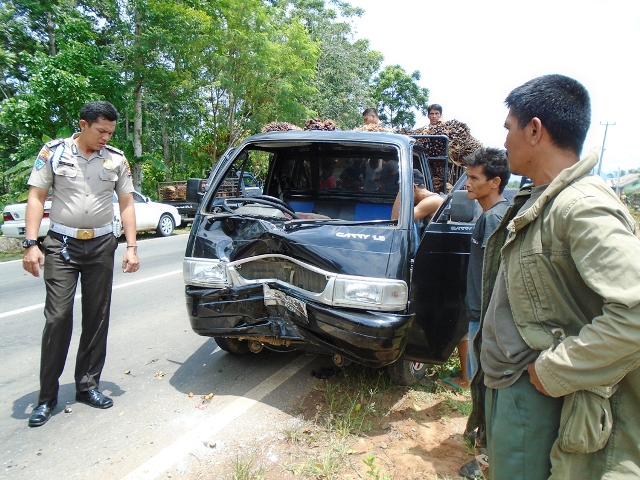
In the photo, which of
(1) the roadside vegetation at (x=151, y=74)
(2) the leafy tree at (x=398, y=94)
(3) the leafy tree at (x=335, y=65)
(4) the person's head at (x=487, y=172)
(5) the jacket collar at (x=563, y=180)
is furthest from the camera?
(2) the leafy tree at (x=398, y=94)

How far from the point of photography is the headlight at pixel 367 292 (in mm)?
3002

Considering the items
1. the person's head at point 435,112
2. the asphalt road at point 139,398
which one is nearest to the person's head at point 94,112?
the asphalt road at point 139,398

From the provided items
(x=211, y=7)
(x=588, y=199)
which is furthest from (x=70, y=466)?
(x=211, y=7)

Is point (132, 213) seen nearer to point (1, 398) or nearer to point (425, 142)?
point (1, 398)

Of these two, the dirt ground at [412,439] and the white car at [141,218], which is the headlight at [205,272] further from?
the white car at [141,218]

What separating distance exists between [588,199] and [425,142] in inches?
198

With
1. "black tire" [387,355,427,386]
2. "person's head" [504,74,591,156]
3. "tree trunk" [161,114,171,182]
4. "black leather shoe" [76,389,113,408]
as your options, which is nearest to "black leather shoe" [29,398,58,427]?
"black leather shoe" [76,389,113,408]

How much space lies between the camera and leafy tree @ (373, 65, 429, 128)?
107 feet

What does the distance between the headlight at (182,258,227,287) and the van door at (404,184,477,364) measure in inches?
53.9

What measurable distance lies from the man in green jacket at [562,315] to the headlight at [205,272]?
7.05 feet

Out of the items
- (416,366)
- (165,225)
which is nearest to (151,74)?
(165,225)

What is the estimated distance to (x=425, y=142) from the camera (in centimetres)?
622

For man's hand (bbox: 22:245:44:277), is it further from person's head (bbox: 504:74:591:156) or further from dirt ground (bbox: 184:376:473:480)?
person's head (bbox: 504:74:591:156)

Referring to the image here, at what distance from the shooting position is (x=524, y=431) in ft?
5.05
